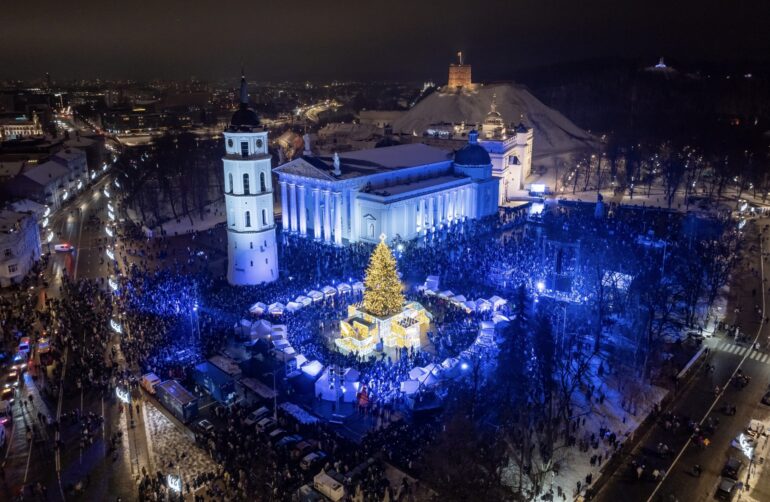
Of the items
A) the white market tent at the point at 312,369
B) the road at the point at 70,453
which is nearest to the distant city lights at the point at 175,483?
the road at the point at 70,453

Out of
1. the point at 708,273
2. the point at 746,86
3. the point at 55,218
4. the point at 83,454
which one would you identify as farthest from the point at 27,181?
the point at 746,86

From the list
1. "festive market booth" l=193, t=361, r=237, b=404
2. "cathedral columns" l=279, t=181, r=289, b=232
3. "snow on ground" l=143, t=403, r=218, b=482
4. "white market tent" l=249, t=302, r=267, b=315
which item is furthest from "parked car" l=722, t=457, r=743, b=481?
"cathedral columns" l=279, t=181, r=289, b=232

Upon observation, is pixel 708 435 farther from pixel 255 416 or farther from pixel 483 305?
pixel 255 416

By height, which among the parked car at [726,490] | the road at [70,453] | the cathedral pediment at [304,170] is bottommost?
the road at [70,453]

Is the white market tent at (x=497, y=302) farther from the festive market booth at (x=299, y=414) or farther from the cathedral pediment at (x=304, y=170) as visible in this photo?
the cathedral pediment at (x=304, y=170)

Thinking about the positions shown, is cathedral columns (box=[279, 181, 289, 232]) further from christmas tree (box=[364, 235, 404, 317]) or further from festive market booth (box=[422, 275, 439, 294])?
christmas tree (box=[364, 235, 404, 317])

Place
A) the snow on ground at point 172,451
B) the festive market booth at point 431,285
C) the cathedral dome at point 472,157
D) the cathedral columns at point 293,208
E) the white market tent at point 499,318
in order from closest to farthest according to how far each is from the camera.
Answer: the snow on ground at point 172,451 → the white market tent at point 499,318 → the festive market booth at point 431,285 → the cathedral columns at point 293,208 → the cathedral dome at point 472,157

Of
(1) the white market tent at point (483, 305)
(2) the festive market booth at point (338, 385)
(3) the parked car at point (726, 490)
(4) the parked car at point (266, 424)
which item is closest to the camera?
(3) the parked car at point (726, 490)

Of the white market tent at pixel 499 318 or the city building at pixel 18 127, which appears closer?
the white market tent at pixel 499 318
